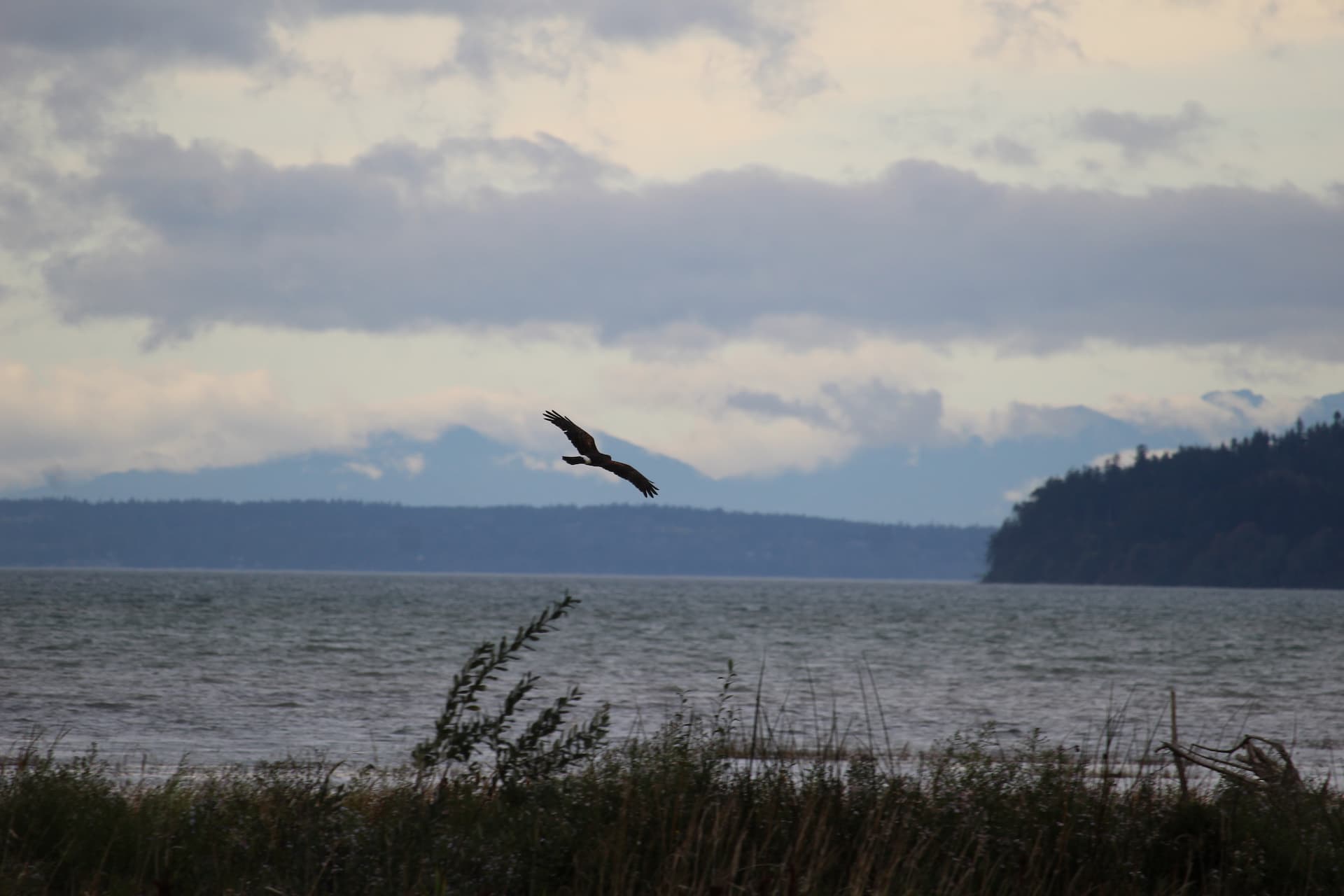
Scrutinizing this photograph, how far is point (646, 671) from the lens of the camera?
146ft

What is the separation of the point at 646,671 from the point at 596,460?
41869mm

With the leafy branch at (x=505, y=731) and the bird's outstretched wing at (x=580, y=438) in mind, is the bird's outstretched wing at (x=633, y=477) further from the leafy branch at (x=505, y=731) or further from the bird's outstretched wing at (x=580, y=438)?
the leafy branch at (x=505, y=731)

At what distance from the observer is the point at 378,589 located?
550 ft

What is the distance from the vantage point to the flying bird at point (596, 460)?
3.31m

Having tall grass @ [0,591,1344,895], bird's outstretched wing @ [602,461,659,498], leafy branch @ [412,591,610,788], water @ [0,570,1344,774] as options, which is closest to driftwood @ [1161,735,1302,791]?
tall grass @ [0,591,1344,895]

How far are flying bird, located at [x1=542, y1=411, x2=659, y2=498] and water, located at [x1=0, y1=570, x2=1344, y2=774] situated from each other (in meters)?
4.77

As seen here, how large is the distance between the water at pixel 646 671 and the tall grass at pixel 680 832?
43.5 inches

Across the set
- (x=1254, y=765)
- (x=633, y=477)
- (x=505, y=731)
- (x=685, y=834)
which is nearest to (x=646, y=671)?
(x=1254, y=765)

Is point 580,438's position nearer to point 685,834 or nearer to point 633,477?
point 633,477

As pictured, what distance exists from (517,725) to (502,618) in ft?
234

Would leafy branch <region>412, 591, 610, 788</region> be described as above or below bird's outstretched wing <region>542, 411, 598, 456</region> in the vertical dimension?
below

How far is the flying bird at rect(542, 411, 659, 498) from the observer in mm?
3312

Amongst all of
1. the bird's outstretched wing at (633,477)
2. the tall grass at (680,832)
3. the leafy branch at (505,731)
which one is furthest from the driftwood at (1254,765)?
the bird's outstretched wing at (633,477)

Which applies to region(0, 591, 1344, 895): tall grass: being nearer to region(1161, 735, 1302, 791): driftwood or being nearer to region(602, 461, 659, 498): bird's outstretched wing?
region(1161, 735, 1302, 791): driftwood
